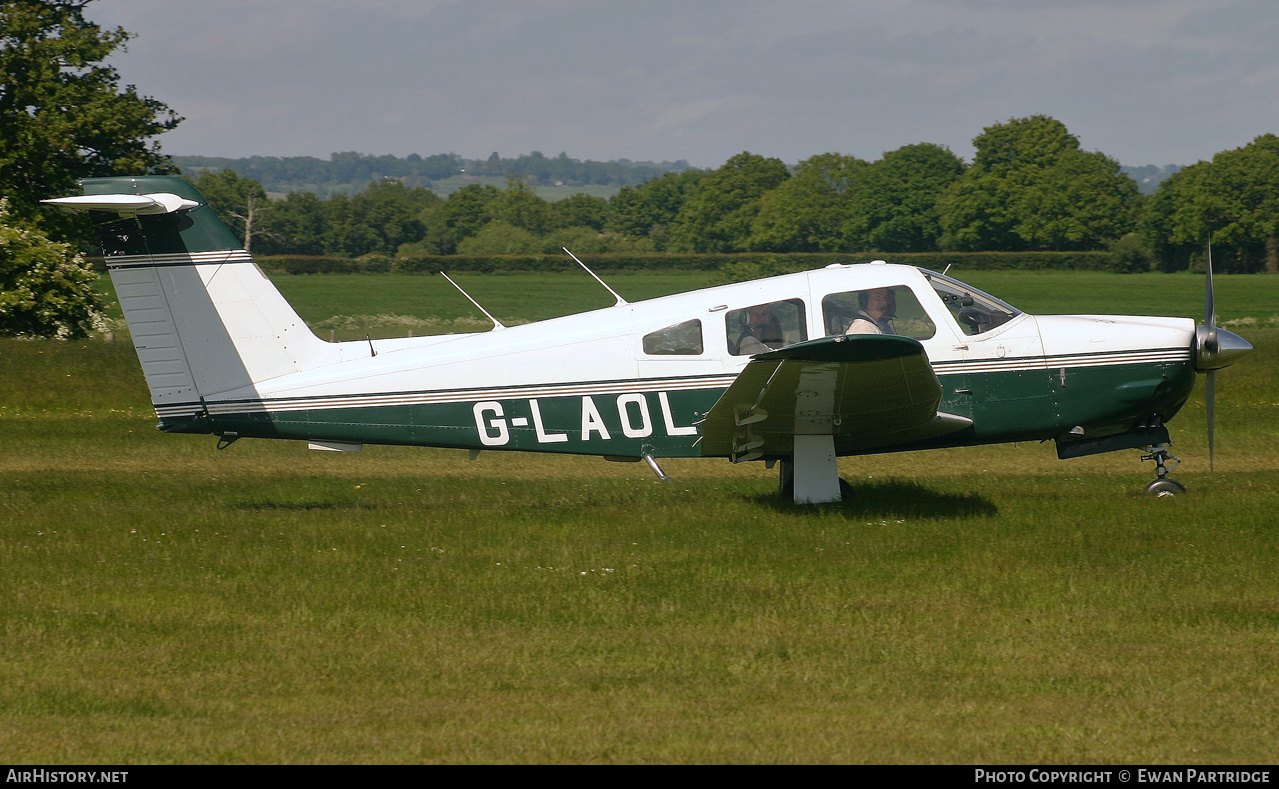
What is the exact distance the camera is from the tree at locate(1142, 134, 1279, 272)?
53.2 m

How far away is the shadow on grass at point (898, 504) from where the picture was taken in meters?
9.30

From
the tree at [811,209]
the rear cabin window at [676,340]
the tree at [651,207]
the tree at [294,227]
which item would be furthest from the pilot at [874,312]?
the tree at [651,207]

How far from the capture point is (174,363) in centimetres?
904

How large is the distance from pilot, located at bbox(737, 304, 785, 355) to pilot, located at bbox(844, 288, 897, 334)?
0.57 m

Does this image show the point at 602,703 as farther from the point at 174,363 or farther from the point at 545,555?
the point at 174,363

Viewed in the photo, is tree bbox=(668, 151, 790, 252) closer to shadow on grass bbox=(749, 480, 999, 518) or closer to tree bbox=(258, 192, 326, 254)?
Result: tree bbox=(258, 192, 326, 254)

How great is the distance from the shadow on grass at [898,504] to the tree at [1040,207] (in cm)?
5047

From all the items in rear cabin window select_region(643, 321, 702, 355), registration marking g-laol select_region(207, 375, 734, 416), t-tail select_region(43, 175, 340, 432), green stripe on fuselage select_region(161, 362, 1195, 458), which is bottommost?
green stripe on fuselage select_region(161, 362, 1195, 458)

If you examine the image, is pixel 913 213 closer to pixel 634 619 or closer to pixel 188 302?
pixel 188 302

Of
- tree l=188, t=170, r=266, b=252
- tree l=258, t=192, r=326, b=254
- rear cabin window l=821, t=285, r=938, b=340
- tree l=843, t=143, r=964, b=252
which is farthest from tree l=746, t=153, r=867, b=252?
rear cabin window l=821, t=285, r=938, b=340

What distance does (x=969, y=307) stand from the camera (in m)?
9.45

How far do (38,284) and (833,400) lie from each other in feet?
66.1

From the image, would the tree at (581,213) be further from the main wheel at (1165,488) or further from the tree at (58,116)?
the main wheel at (1165,488)
